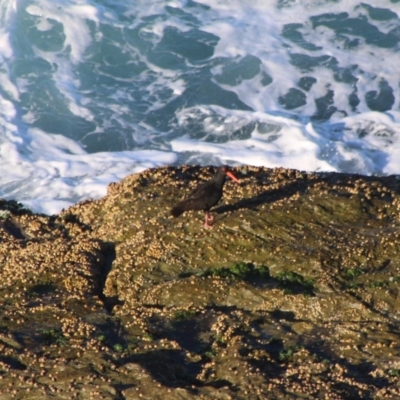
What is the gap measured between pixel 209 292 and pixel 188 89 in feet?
91.4

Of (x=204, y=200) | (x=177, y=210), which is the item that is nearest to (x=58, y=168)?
(x=177, y=210)

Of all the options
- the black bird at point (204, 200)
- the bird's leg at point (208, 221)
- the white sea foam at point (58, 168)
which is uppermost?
the black bird at point (204, 200)

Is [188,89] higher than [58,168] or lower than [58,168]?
higher

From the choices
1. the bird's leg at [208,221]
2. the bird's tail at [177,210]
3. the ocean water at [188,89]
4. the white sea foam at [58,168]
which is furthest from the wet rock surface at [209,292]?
the ocean water at [188,89]

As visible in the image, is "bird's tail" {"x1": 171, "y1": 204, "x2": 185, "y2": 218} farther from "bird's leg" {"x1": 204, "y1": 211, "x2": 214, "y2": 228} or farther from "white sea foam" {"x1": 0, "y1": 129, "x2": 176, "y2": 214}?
"white sea foam" {"x1": 0, "y1": 129, "x2": 176, "y2": 214}

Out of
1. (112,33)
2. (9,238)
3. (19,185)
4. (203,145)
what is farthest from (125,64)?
(9,238)

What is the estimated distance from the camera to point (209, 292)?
16750 mm

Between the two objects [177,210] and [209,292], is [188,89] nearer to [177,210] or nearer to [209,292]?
[177,210]

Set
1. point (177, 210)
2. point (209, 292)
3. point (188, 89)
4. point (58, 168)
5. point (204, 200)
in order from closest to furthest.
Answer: point (209, 292) < point (204, 200) < point (177, 210) < point (58, 168) < point (188, 89)

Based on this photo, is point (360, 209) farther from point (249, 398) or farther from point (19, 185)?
point (19, 185)

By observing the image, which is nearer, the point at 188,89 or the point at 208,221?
the point at 208,221

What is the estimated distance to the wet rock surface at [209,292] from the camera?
13711 millimetres

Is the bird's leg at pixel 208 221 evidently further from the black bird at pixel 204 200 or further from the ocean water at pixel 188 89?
the ocean water at pixel 188 89

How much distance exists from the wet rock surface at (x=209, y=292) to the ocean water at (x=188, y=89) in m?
12.9
